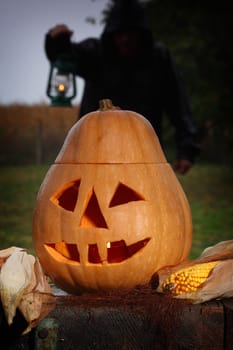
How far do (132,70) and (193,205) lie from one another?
822cm

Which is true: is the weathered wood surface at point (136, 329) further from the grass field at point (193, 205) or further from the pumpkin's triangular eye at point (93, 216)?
the grass field at point (193, 205)

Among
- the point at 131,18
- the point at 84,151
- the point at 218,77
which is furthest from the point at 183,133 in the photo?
the point at 218,77

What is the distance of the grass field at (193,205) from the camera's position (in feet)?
28.9

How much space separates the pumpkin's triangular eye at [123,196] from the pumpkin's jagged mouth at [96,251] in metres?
0.18

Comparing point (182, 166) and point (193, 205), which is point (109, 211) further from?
point (193, 205)

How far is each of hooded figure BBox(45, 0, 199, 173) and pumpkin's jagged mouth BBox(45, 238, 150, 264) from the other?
2620mm

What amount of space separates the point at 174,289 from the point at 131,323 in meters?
0.24

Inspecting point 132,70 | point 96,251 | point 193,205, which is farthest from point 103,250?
point 193,205

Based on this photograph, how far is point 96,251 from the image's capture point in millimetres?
2412

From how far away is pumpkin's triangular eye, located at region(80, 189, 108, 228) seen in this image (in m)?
2.35

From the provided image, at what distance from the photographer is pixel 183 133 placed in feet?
16.3

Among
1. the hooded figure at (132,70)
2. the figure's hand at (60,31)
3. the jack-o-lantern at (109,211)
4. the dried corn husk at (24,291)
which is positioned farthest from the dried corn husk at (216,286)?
the hooded figure at (132,70)

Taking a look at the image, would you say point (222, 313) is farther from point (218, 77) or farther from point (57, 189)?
point (218, 77)

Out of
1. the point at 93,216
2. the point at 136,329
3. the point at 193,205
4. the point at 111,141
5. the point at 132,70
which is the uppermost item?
the point at 132,70
